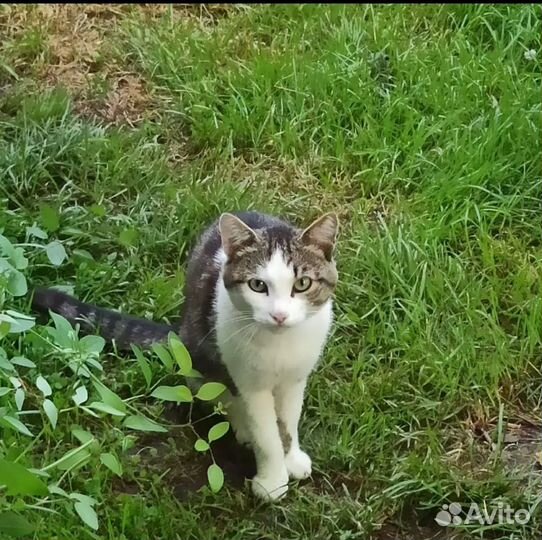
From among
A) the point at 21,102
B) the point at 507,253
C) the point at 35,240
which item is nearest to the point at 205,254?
the point at 35,240

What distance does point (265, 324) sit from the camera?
2.25 m

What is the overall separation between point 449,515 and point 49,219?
1434mm

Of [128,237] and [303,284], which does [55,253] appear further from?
[303,284]

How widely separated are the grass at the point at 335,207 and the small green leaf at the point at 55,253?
147mm

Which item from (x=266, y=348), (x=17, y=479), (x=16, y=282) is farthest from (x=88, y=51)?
(x=17, y=479)

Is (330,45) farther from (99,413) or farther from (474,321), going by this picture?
(99,413)

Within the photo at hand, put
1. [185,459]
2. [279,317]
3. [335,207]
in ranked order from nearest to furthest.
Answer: [279,317], [185,459], [335,207]

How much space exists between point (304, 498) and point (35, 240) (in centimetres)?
114

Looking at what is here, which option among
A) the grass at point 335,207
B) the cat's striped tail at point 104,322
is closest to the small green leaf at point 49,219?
the grass at point 335,207

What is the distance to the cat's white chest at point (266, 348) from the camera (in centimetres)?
232

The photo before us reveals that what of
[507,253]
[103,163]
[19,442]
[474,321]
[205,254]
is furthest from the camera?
[103,163]

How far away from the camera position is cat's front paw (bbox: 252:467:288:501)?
2.44 m

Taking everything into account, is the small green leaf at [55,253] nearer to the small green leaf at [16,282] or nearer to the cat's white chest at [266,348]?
the small green leaf at [16,282]

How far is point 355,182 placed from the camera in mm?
3264
